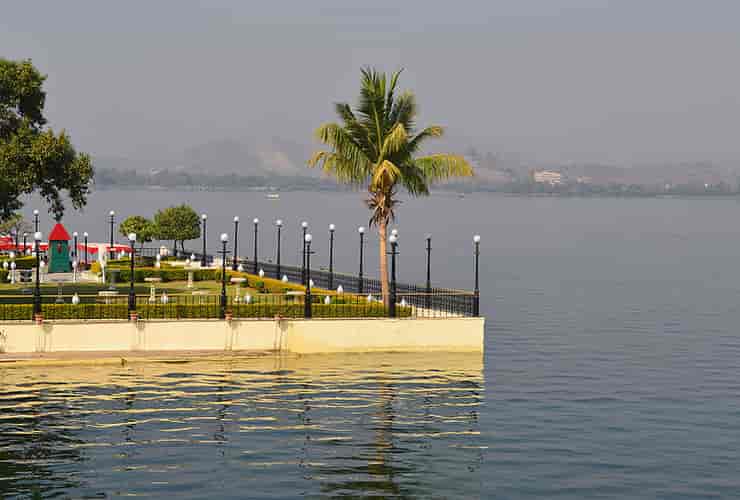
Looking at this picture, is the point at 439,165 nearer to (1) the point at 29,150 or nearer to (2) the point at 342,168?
(2) the point at 342,168

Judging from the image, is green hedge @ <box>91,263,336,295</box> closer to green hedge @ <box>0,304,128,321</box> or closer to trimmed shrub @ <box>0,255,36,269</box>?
trimmed shrub @ <box>0,255,36,269</box>

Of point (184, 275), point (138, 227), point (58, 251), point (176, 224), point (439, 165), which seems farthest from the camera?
point (176, 224)

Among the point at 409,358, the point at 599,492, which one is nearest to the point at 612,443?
the point at 599,492

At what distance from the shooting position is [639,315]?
70.4 meters

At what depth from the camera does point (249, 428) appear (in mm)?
33000

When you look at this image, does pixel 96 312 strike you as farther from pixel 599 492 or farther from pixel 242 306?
pixel 599 492

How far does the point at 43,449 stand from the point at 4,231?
70.6 metres

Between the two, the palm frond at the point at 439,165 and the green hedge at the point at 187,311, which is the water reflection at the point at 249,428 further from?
the palm frond at the point at 439,165

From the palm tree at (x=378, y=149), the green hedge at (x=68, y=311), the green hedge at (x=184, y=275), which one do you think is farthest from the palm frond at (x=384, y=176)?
the green hedge at (x=184, y=275)

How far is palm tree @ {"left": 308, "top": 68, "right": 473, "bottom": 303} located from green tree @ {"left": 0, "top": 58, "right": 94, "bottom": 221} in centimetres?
1108

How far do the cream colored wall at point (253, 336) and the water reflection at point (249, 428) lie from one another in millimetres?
736

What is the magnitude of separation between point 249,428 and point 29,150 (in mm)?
20098

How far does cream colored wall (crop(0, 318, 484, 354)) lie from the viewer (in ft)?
134

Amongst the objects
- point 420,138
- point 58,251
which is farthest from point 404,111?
point 58,251
